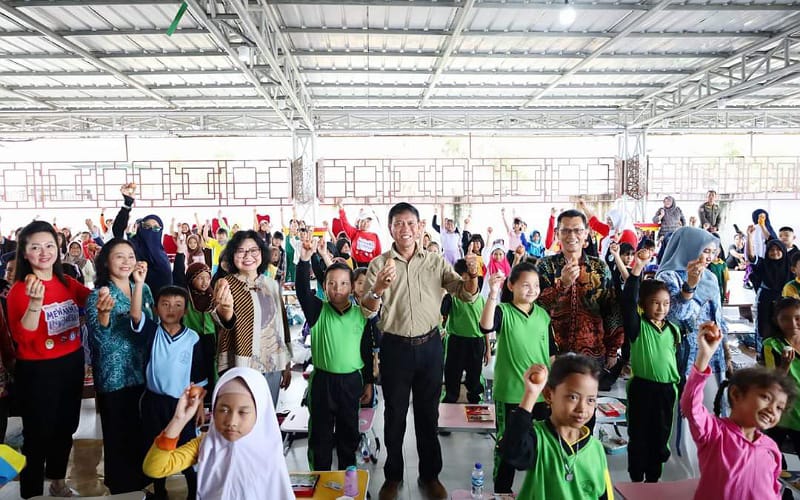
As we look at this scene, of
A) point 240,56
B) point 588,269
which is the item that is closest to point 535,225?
point 240,56

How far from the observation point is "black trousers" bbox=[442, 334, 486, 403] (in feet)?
13.8

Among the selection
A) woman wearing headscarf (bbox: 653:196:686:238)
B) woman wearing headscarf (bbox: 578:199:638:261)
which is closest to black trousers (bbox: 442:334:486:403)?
woman wearing headscarf (bbox: 578:199:638:261)

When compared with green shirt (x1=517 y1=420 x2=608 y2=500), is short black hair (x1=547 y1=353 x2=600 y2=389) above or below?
above

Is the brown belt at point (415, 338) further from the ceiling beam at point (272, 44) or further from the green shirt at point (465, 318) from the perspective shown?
the ceiling beam at point (272, 44)

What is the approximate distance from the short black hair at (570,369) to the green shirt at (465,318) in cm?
235

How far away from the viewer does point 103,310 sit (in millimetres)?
2459

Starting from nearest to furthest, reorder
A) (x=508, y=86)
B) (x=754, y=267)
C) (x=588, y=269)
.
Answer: (x=588, y=269) → (x=754, y=267) → (x=508, y=86)

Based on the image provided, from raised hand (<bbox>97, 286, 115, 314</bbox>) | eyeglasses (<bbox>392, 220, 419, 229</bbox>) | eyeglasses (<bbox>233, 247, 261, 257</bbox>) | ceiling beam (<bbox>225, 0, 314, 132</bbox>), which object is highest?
ceiling beam (<bbox>225, 0, 314, 132</bbox>)

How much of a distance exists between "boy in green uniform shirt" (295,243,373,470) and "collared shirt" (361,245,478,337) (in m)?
0.19

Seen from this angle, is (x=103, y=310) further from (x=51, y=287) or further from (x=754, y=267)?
(x=754, y=267)

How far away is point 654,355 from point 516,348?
0.79 m

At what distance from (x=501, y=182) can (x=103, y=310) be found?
10050 millimetres

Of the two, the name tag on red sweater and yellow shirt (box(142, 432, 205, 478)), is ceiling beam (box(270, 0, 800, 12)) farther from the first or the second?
yellow shirt (box(142, 432, 205, 478))

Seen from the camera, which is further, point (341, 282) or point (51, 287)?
point (341, 282)
